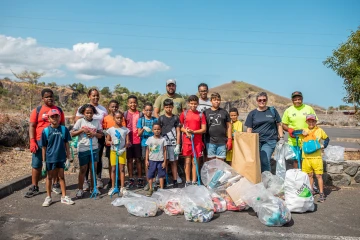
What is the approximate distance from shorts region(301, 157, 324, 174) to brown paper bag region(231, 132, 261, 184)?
0.96m

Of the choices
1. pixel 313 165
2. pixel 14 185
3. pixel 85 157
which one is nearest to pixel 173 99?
pixel 85 157

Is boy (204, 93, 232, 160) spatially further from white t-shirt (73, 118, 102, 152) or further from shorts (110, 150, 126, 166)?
white t-shirt (73, 118, 102, 152)

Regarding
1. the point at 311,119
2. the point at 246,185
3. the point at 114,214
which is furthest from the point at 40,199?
the point at 311,119

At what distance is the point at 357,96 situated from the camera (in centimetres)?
917

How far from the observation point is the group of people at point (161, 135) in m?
5.61

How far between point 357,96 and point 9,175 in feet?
31.3

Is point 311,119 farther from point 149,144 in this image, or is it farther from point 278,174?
point 149,144

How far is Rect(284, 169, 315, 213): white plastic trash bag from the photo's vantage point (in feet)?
15.7

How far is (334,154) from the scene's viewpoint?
656 cm

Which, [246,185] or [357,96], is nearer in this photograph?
[246,185]

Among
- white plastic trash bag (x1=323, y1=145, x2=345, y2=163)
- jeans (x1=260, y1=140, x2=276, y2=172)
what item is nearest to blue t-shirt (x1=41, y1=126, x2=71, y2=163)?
jeans (x1=260, y1=140, x2=276, y2=172)

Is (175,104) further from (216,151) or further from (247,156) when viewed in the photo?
(247,156)

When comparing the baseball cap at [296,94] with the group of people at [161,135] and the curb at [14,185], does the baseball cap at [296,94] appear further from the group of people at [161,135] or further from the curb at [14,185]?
the curb at [14,185]

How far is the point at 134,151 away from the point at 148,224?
2062 millimetres
